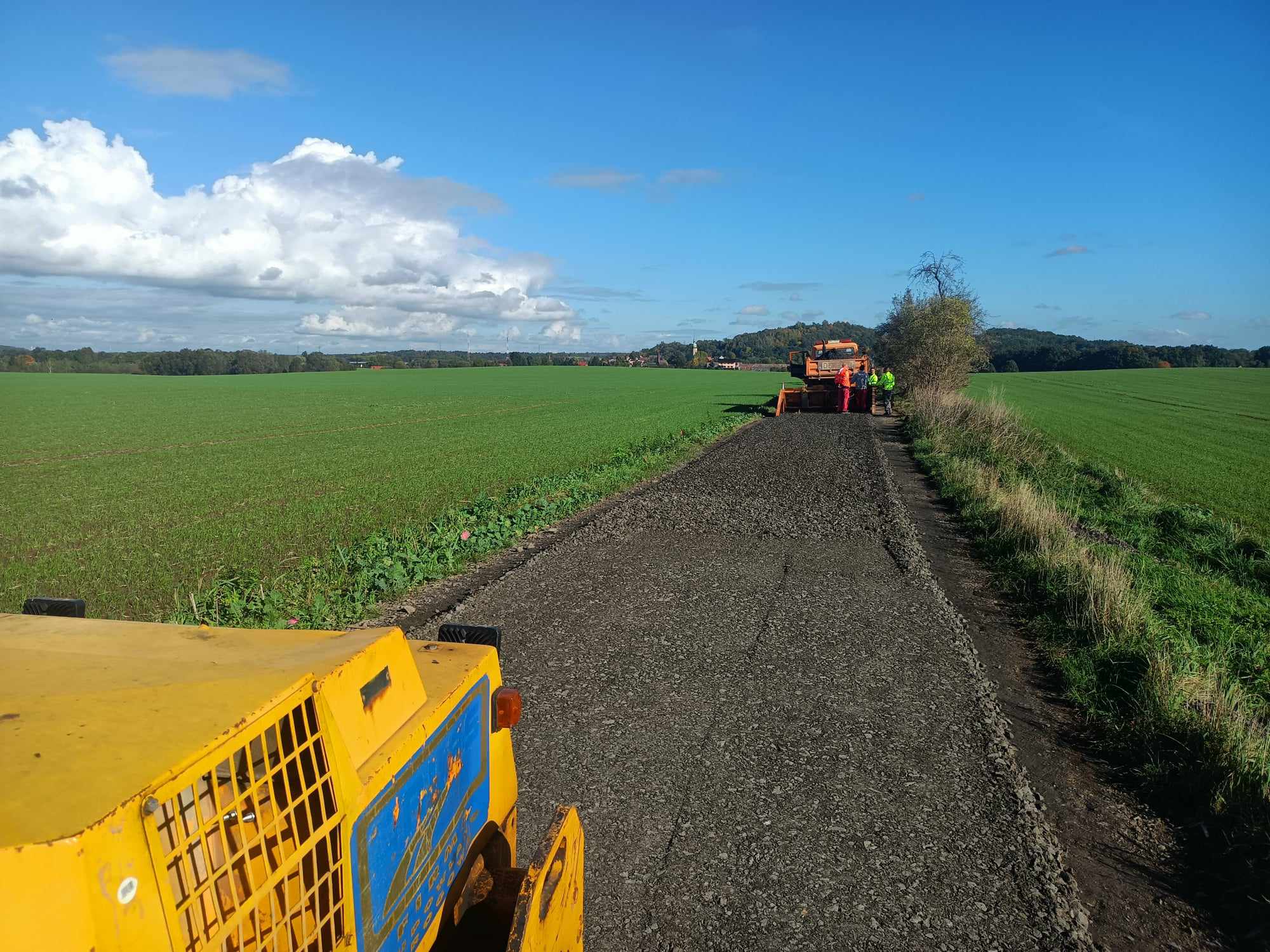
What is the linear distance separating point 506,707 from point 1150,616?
6644 millimetres

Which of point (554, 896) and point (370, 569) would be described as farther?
point (370, 569)

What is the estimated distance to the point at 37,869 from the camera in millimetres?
1097

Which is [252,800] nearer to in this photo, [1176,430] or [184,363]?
[1176,430]

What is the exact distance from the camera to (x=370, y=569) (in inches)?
336

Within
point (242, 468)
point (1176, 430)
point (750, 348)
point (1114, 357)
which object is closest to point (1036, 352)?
point (1114, 357)

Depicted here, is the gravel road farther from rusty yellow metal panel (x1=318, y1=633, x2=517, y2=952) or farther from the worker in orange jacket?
the worker in orange jacket

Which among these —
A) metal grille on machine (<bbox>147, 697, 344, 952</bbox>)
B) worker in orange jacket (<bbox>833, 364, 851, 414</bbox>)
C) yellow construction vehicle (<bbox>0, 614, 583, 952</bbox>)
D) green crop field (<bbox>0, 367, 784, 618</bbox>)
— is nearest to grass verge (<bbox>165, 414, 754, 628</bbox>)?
green crop field (<bbox>0, 367, 784, 618</bbox>)

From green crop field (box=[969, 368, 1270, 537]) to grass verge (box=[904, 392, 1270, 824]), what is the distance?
1945 millimetres

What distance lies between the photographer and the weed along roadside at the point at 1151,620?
14.8 ft

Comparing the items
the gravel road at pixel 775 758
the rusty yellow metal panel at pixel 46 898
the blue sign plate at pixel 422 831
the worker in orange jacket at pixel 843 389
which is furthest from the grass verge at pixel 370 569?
the worker in orange jacket at pixel 843 389

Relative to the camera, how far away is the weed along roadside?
4504 millimetres

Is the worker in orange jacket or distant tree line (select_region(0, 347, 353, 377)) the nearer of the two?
the worker in orange jacket

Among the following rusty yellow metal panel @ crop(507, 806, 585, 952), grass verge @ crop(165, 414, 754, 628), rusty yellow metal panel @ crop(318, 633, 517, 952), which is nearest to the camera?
rusty yellow metal panel @ crop(318, 633, 517, 952)

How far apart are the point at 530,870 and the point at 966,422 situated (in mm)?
23920
